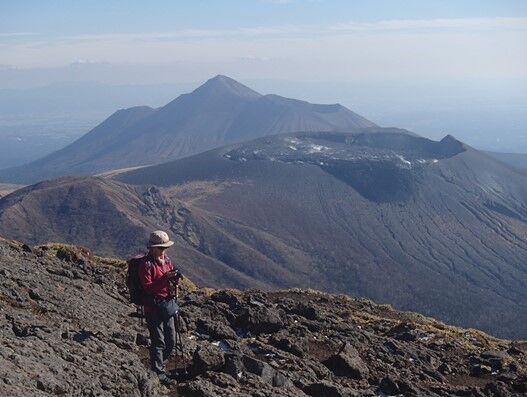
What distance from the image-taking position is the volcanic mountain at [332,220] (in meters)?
108

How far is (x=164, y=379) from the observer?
1062cm

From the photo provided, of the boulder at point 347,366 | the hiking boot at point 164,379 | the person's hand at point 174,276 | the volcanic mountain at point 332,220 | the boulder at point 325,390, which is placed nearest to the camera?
the hiking boot at point 164,379

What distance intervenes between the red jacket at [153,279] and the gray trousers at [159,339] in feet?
0.72

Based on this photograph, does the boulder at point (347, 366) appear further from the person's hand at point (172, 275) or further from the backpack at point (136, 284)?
the backpack at point (136, 284)

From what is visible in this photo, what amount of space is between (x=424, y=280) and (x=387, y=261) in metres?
9.75

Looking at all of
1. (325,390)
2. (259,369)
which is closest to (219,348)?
(259,369)

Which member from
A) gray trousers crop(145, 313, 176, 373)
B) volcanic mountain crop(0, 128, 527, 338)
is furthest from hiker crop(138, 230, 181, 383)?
volcanic mountain crop(0, 128, 527, 338)

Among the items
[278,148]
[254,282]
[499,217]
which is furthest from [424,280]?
[278,148]

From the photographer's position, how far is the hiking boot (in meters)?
10.5

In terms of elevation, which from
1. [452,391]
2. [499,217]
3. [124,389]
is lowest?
[499,217]

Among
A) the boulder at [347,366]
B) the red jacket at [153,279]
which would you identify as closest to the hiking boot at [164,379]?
the red jacket at [153,279]

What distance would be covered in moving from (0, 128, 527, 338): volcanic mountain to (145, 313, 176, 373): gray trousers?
84205 mm

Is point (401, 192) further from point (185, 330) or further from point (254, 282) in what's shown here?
point (185, 330)

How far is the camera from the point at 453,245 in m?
131
